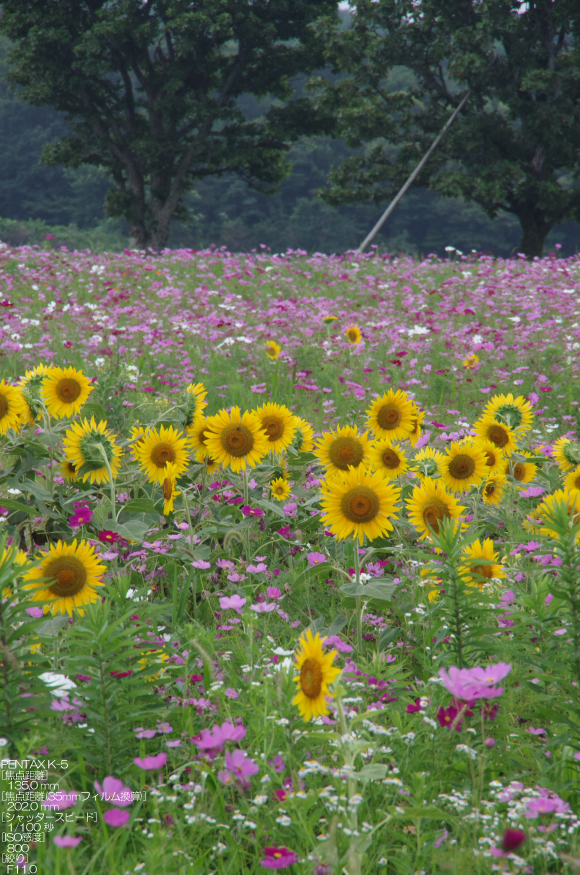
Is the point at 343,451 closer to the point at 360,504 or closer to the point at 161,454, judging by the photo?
the point at 360,504

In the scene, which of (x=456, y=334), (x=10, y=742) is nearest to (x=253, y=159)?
(x=456, y=334)

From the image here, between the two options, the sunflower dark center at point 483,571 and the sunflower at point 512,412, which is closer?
the sunflower dark center at point 483,571

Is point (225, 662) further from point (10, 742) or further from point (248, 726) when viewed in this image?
point (10, 742)

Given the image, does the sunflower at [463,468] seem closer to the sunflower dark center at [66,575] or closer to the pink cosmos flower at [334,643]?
the pink cosmos flower at [334,643]

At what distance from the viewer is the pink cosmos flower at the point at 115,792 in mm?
1282

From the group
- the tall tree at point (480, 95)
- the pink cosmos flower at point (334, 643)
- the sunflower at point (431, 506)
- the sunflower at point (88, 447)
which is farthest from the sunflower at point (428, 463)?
the tall tree at point (480, 95)

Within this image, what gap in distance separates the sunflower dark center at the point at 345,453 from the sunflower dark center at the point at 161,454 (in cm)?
65

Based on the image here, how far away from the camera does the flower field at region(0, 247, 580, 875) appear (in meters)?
1.33

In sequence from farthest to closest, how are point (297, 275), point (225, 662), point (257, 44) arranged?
point (257, 44)
point (297, 275)
point (225, 662)

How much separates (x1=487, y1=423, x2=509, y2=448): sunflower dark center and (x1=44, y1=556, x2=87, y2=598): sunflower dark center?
175 cm

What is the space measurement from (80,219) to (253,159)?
71.3 ft

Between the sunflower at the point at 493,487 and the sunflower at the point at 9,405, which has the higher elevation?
the sunflower at the point at 9,405

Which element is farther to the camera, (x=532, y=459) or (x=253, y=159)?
(x=253, y=159)

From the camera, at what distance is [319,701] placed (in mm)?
1398
